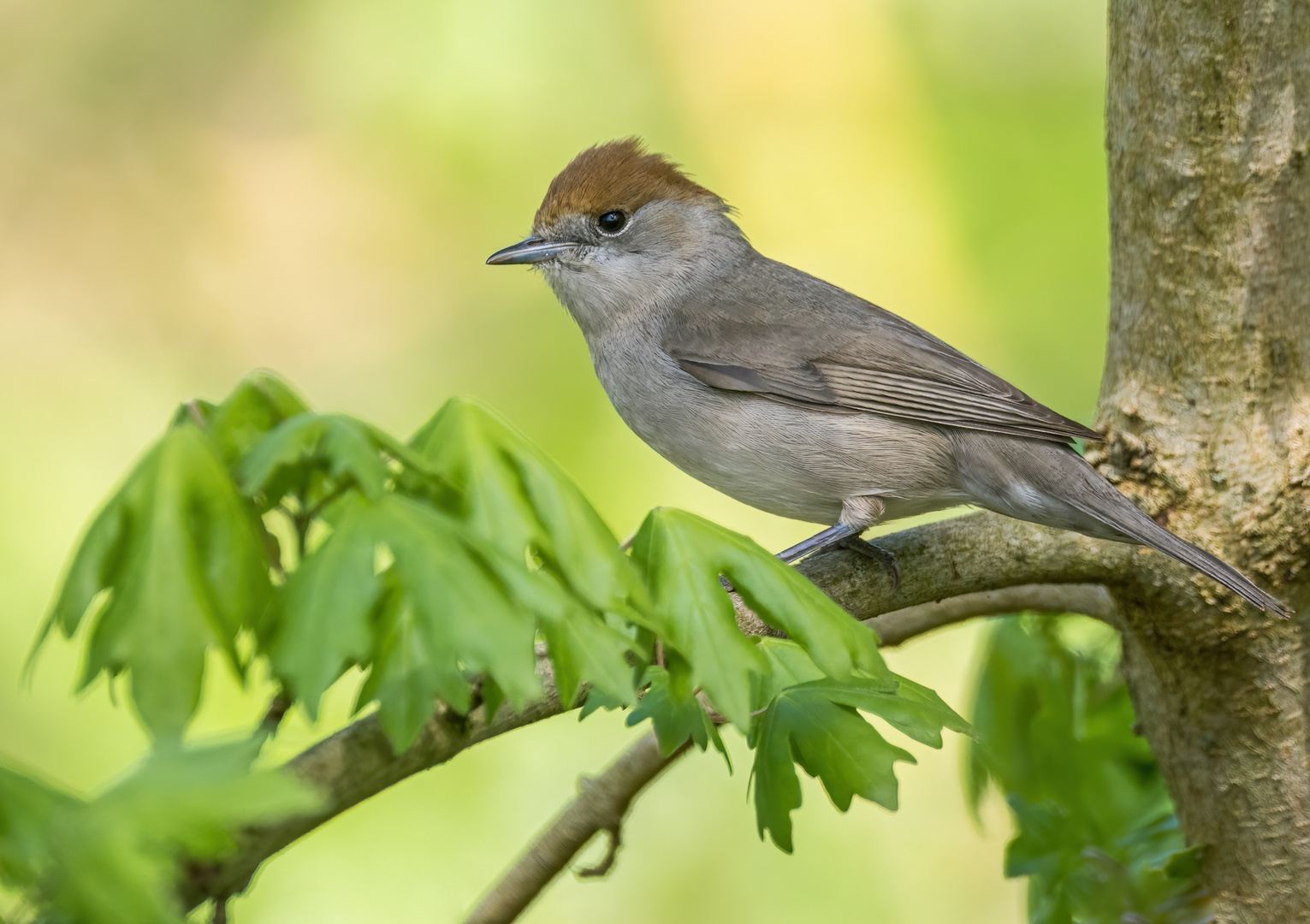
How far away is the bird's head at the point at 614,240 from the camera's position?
375 cm

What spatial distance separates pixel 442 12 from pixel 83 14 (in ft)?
5.88

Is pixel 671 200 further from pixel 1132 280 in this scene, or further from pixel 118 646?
pixel 118 646

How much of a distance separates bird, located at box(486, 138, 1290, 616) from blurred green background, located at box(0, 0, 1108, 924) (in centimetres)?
157

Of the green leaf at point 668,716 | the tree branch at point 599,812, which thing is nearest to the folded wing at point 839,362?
the tree branch at point 599,812

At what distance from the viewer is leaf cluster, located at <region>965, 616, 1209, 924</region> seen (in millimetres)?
2904

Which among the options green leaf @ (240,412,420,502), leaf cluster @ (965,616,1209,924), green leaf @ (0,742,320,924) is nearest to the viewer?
green leaf @ (0,742,320,924)

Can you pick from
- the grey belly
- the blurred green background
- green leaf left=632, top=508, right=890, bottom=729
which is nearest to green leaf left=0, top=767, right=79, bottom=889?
green leaf left=632, top=508, right=890, bottom=729

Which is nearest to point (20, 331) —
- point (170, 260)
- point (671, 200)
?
point (170, 260)

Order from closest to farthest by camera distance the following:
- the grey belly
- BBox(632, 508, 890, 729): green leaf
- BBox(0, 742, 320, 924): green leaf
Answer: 1. BBox(0, 742, 320, 924): green leaf
2. BBox(632, 508, 890, 729): green leaf
3. the grey belly

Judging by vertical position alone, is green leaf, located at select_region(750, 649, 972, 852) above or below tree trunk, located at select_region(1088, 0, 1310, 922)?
below

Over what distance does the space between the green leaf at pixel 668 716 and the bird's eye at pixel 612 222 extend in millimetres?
2153

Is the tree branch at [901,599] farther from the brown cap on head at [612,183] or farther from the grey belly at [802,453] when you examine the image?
the brown cap on head at [612,183]

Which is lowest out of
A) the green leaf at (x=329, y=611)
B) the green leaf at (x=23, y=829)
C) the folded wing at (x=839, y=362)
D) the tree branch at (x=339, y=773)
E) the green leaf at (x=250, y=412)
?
the green leaf at (x=23, y=829)

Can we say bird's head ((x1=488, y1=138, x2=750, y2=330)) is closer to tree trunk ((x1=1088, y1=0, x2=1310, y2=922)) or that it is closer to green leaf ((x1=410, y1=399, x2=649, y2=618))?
tree trunk ((x1=1088, y1=0, x2=1310, y2=922))
